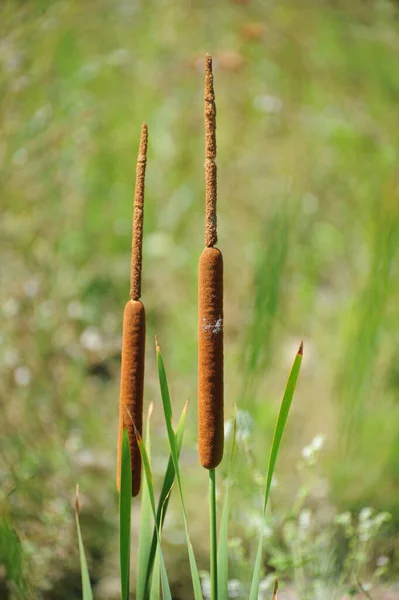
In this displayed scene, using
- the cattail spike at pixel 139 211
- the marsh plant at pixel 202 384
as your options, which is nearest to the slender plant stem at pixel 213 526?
the marsh plant at pixel 202 384

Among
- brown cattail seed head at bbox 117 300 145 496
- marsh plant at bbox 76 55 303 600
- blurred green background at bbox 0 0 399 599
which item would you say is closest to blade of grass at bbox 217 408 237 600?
marsh plant at bbox 76 55 303 600

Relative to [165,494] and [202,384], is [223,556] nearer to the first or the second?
[165,494]

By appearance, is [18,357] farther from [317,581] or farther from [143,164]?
[143,164]

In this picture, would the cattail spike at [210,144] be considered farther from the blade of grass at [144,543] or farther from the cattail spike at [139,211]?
the blade of grass at [144,543]

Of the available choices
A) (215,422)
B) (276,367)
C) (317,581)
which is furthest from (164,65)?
(215,422)

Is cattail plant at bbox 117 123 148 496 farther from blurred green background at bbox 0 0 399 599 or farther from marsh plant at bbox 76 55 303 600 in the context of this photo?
blurred green background at bbox 0 0 399 599

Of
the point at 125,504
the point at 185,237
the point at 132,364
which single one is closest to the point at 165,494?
the point at 125,504
